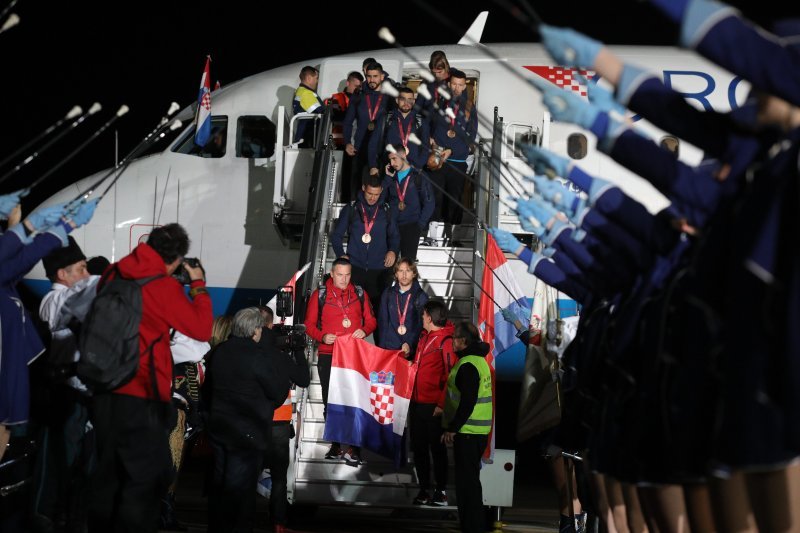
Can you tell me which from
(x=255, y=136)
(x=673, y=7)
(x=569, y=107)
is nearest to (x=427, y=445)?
(x=255, y=136)

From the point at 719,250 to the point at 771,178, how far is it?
32 cm

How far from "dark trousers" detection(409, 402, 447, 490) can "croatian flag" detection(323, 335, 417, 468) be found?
0.34 meters

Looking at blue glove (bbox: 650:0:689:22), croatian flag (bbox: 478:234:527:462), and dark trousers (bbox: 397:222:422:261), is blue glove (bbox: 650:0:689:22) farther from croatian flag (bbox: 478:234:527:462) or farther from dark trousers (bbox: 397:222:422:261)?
dark trousers (bbox: 397:222:422:261)

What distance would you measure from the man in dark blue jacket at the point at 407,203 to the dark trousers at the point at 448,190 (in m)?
0.18

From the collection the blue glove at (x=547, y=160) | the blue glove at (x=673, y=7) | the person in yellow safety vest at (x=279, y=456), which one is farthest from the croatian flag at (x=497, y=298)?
the blue glove at (x=673, y=7)

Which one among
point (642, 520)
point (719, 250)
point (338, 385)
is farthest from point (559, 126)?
point (719, 250)

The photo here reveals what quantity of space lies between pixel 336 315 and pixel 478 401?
6.82ft

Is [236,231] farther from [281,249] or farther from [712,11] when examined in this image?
[712,11]

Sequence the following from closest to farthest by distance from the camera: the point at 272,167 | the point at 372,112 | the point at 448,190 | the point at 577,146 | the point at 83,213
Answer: the point at 83,213 → the point at 372,112 → the point at 448,190 → the point at 577,146 → the point at 272,167

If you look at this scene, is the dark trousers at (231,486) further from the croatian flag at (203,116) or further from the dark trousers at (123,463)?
the croatian flag at (203,116)

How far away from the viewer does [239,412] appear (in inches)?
293

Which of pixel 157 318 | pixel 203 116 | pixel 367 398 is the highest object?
pixel 203 116

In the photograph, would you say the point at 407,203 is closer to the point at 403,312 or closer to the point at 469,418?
the point at 403,312

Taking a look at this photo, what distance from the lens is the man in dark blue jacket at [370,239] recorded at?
11.0m
